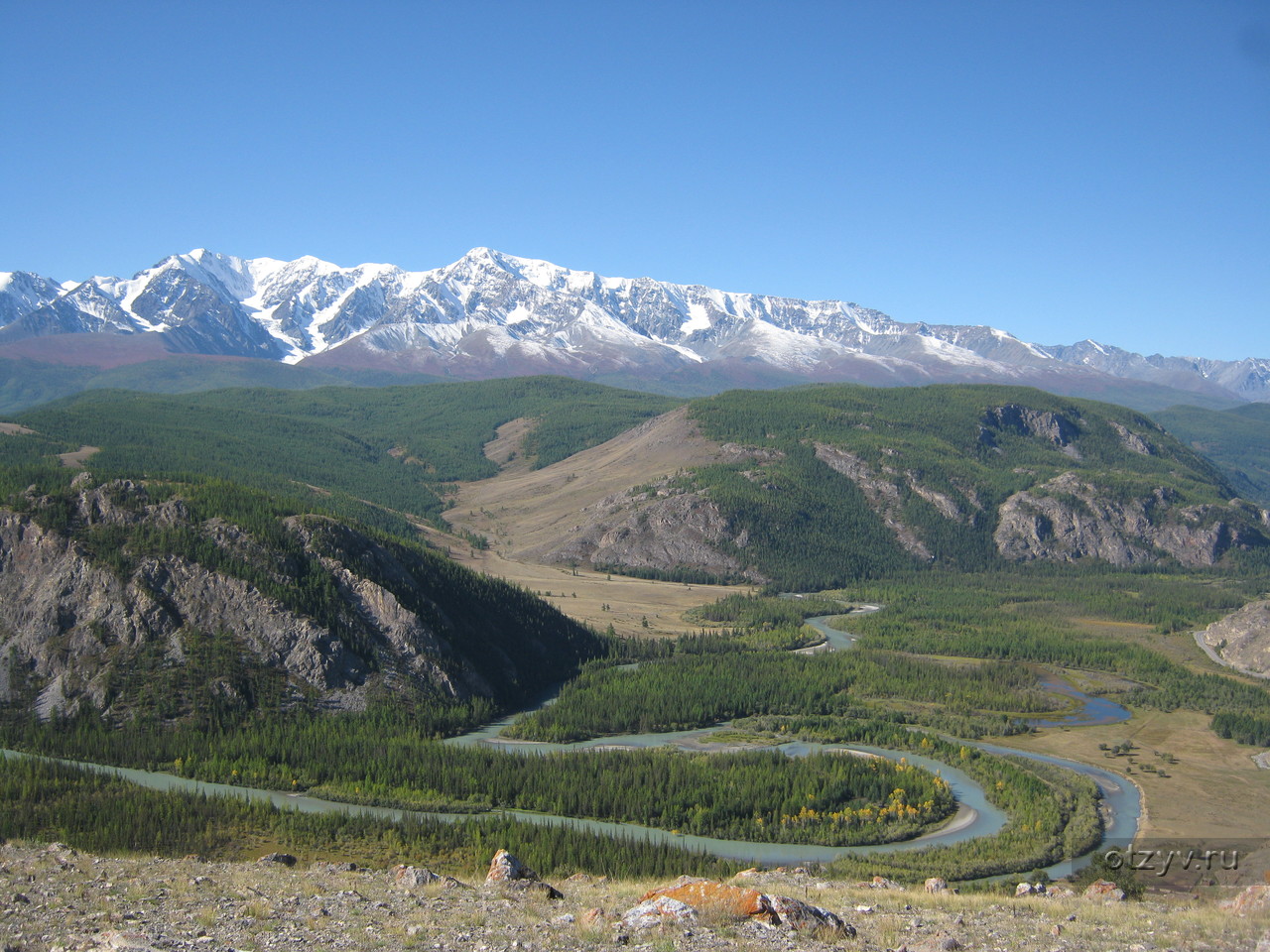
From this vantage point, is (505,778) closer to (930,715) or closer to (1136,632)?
(930,715)

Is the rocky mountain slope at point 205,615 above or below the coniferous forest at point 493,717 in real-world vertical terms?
above

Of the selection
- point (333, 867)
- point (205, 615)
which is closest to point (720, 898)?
point (333, 867)

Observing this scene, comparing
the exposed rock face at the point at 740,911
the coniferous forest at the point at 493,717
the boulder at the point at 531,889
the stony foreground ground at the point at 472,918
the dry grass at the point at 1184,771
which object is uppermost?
the exposed rock face at the point at 740,911

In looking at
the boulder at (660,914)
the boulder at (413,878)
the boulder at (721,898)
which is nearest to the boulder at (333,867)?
the boulder at (413,878)

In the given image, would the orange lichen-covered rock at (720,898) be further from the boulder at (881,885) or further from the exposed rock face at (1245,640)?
the exposed rock face at (1245,640)

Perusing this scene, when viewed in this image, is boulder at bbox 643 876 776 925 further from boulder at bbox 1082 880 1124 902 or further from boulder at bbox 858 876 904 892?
boulder at bbox 1082 880 1124 902

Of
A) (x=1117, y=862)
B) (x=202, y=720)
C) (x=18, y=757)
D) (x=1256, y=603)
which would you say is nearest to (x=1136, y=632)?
(x=1256, y=603)
